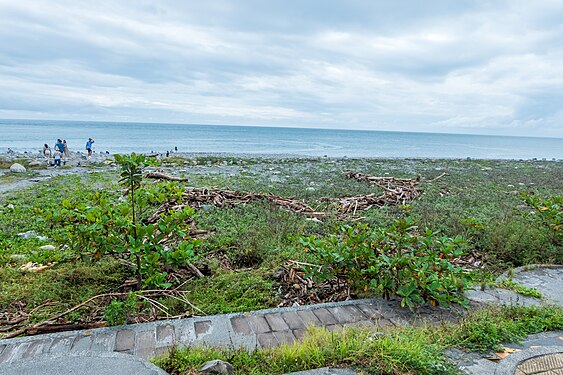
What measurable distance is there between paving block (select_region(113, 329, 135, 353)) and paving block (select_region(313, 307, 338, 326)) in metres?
1.63

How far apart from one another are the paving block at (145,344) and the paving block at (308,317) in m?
1.31

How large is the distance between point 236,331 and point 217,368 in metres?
0.74

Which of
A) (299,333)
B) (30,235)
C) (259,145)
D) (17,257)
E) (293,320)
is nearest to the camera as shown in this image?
(299,333)

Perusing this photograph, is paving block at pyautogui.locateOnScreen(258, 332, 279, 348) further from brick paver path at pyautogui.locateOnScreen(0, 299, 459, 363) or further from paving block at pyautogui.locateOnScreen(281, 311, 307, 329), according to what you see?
paving block at pyautogui.locateOnScreen(281, 311, 307, 329)

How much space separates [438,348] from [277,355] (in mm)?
1217

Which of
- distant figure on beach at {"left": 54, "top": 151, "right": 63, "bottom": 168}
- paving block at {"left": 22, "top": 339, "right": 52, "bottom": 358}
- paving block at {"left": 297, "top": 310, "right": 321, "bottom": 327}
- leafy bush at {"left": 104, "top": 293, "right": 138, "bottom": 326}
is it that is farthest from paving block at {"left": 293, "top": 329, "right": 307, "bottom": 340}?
distant figure on beach at {"left": 54, "top": 151, "right": 63, "bottom": 168}

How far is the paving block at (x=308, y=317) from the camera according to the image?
3.12 meters

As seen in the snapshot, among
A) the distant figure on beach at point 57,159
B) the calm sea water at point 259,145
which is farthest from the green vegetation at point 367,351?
the calm sea water at point 259,145

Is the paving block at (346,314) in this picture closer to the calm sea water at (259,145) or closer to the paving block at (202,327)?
the paving block at (202,327)

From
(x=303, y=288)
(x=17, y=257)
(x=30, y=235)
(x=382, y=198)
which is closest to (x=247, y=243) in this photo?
(x=303, y=288)

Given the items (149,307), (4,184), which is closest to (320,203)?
(149,307)

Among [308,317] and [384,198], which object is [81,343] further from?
[384,198]

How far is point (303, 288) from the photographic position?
3.97 metres

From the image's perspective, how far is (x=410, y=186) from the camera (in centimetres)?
1074
